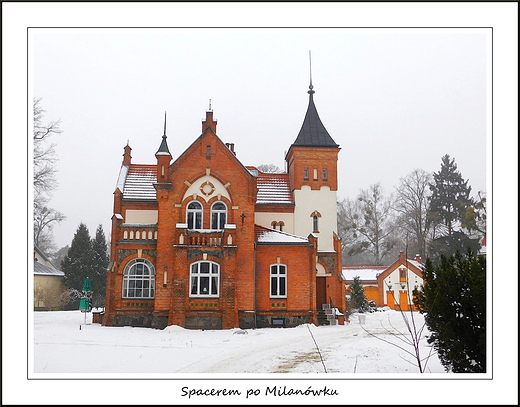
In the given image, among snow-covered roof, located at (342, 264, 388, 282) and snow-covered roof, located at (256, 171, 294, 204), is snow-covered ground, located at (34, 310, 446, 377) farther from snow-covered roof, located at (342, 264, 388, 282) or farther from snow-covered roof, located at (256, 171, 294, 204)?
snow-covered roof, located at (342, 264, 388, 282)

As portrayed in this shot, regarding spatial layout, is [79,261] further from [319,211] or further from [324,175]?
[324,175]

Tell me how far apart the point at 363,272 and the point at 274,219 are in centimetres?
1898

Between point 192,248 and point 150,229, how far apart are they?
2.68 meters

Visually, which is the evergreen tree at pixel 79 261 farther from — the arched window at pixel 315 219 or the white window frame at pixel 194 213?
the arched window at pixel 315 219

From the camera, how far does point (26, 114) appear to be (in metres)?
10.0

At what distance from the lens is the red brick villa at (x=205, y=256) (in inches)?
822

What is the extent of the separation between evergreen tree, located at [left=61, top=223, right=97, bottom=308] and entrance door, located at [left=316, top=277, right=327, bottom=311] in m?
20.7

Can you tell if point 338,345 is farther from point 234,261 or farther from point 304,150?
point 304,150

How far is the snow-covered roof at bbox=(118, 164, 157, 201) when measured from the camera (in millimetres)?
24522

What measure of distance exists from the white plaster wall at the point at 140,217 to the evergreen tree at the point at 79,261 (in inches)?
632

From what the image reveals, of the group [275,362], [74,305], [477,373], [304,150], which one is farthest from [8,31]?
[74,305]

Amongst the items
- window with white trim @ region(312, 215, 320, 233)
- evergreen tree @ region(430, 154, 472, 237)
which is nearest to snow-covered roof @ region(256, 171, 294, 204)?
window with white trim @ region(312, 215, 320, 233)

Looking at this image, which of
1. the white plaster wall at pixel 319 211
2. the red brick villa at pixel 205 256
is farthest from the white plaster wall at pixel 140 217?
the white plaster wall at pixel 319 211

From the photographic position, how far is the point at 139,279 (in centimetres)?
2225
